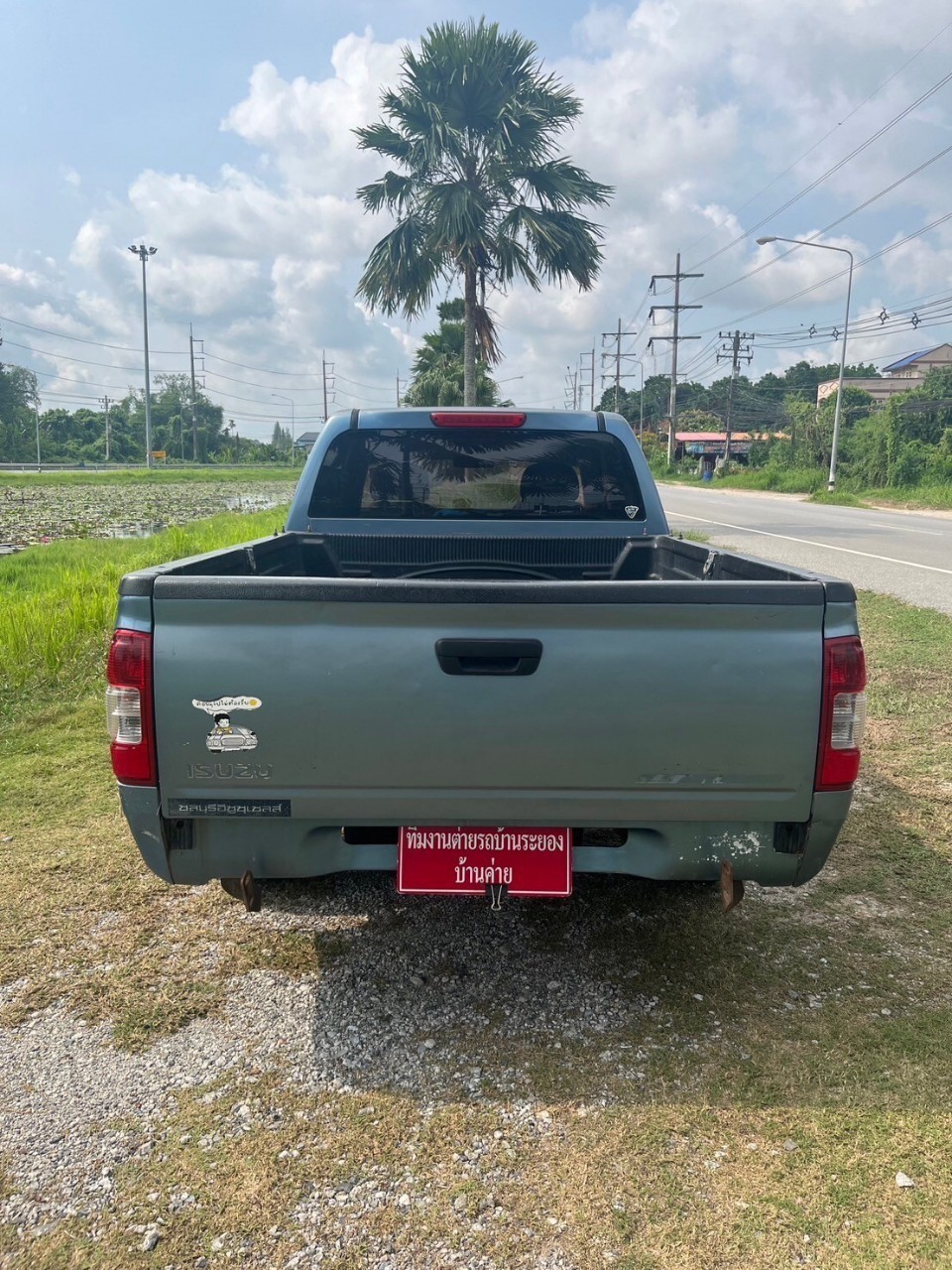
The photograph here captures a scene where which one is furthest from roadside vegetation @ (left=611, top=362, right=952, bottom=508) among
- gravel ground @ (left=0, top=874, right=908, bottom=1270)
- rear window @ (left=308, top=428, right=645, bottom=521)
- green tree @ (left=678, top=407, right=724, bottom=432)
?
gravel ground @ (left=0, top=874, right=908, bottom=1270)

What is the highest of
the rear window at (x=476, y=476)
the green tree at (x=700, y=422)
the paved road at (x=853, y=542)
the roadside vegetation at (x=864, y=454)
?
the green tree at (x=700, y=422)

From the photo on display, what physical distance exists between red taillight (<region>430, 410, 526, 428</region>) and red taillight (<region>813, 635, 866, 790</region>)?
7.03 ft

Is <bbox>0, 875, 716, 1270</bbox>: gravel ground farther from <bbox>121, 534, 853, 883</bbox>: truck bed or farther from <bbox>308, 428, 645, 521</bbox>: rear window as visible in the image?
<bbox>308, 428, 645, 521</bbox>: rear window

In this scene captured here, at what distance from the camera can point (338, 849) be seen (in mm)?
2605

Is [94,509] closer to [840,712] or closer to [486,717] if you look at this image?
[486,717]

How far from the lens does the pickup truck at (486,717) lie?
7.69 feet

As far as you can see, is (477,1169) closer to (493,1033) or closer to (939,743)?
(493,1033)

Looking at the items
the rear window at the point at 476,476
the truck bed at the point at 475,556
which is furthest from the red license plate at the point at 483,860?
the rear window at the point at 476,476

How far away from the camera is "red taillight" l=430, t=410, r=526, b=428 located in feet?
13.4

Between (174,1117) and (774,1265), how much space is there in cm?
150

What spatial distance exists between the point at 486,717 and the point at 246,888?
87cm

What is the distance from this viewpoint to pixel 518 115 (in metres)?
14.9

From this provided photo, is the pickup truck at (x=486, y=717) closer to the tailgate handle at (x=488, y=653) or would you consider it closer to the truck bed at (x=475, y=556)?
the tailgate handle at (x=488, y=653)

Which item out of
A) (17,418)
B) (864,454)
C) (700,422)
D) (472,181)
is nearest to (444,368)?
(472,181)
